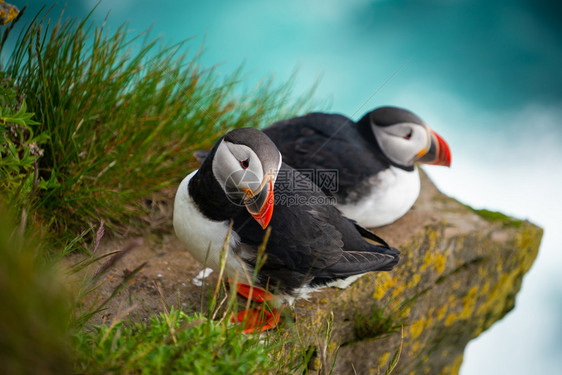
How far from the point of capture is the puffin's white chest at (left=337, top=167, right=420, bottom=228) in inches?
129

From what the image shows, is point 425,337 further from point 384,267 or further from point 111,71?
point 111,71

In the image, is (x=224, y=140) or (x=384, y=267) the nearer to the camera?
(x=224, y=140)

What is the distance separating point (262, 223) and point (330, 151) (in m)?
1.28

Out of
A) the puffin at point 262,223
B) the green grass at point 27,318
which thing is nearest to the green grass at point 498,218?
the puffin at point 262,223

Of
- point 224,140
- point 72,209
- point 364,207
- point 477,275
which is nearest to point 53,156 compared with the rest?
point 72,209

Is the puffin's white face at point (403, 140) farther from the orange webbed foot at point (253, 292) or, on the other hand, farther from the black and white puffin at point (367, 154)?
the orange webbed foot at point (253, 292)

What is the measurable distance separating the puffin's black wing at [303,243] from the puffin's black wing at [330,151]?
0.68 metres

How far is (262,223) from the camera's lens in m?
2.13

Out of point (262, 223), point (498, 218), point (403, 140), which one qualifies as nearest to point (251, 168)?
point (262, 223)

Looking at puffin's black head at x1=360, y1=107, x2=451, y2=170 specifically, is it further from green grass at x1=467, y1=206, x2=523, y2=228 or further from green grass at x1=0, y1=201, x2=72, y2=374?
green grass at x1=0, y1=201, x2=72, y2=374

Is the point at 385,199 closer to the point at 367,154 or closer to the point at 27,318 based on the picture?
the point at 367,154

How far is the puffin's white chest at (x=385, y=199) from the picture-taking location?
3.28m

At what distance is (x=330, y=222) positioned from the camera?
2.53 m

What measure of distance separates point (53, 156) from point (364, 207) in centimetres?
202
